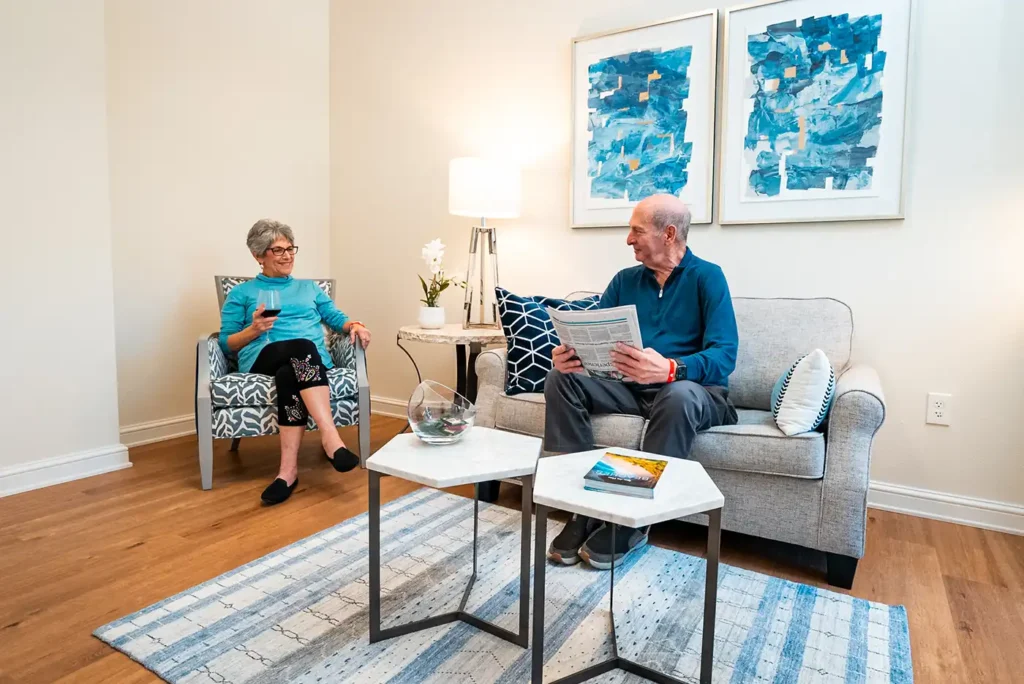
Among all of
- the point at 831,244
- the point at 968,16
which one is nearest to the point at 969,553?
the point at 831,244

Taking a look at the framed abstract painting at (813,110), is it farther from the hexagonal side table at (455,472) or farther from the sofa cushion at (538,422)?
the hexagonal side table at (455,472)

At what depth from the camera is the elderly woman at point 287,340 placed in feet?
8.26

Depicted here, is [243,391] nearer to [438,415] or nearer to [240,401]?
[240,401]

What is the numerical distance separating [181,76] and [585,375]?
2.61 metres

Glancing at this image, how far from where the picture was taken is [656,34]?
2703mm

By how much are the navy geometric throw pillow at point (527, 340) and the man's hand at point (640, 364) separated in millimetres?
467

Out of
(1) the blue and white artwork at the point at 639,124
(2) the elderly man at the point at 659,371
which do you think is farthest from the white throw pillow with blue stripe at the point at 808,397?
(1) the blue and white artwork at the point at 639,124

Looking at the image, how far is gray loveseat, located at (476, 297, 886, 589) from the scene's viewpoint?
178 cm

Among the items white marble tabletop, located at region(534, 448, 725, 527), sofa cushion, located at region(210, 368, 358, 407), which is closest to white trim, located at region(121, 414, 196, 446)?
sofa cushion, located at region(210, 368, 358, 407)

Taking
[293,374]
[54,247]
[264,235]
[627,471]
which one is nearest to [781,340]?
[627,471]

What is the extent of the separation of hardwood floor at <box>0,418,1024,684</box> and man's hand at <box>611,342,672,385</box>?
0.58 metres

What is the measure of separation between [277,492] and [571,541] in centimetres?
115

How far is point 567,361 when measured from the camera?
207 centimetres

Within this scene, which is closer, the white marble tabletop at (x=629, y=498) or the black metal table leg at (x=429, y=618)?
the white marble tabletop at (x=629, y=498)
